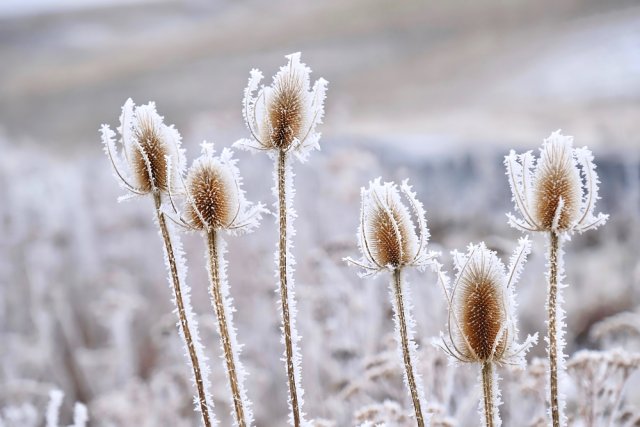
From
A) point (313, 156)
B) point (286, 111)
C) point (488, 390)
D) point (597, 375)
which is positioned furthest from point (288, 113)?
point (313, 156)

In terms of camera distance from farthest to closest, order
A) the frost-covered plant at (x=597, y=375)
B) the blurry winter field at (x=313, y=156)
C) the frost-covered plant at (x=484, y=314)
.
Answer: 1. the blurry winter field at (x=313, y=156)
2. the frost-covered plant at (x=597, y=375)
3. the frost-covered plant at (x=484, y=314)

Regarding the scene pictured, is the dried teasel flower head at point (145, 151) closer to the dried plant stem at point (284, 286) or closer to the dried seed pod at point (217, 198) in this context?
the dried seed pod at point (217, 198)

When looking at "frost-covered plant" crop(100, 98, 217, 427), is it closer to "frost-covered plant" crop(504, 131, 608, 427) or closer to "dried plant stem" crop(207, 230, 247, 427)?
"dried plant stem" crop(207, 230, 247, 427)

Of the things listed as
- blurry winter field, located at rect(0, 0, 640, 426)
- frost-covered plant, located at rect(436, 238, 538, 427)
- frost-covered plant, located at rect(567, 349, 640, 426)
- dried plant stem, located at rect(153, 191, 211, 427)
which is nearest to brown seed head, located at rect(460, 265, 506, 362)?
frost-covered plant, located at rect(436, 238, 538, 427)

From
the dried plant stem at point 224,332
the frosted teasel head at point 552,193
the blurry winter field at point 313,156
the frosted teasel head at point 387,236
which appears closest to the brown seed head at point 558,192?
the frosted teasel head at point 552,193

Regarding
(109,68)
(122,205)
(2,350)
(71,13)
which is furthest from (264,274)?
(71,13)

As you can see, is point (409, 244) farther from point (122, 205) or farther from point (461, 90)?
point (122, 205)

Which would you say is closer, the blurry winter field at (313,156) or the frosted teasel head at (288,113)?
Result: the frosted teasel head at (288,113)
